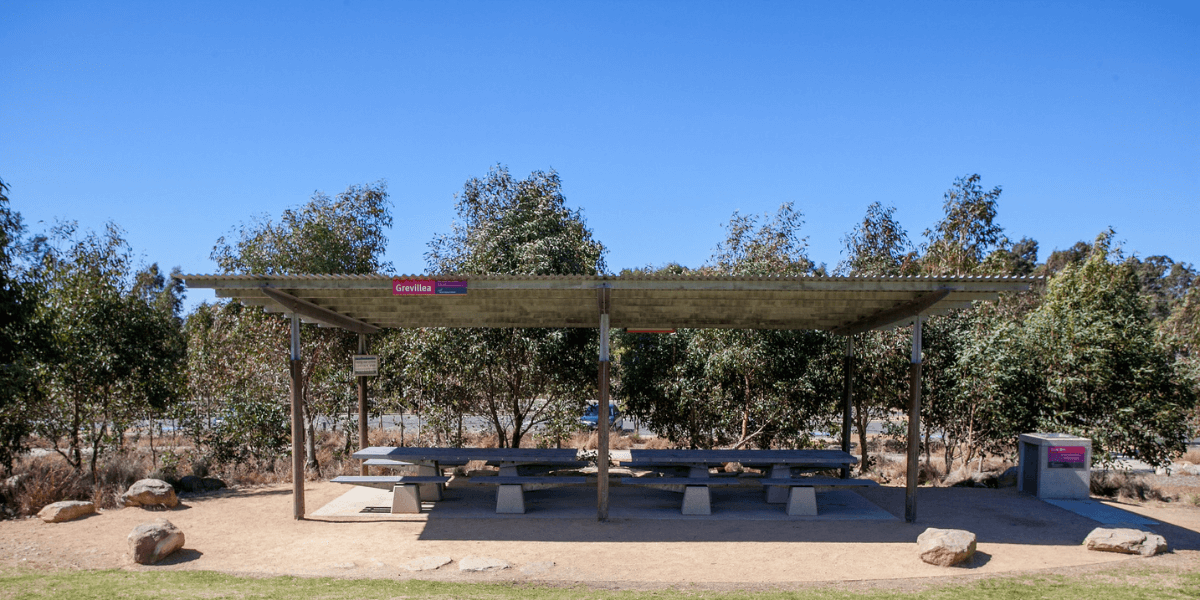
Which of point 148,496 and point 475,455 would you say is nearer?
point 148,496

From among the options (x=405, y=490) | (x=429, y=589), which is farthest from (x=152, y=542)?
(x=429, y=589)

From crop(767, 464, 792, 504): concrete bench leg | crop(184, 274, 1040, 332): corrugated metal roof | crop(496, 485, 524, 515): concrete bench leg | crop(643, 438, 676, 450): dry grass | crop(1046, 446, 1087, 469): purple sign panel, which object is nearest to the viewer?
crop(184, 274, 1040, 332): corrugated metal roof

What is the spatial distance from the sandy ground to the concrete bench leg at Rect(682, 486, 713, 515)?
21 centimetres

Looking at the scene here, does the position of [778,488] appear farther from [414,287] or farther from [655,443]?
[655,443]

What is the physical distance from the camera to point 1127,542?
20.5ft

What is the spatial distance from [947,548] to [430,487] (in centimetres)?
573

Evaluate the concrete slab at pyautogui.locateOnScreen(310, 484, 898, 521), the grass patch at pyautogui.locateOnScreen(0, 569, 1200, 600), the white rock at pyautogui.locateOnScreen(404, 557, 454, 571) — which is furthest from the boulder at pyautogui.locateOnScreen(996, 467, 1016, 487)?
the white rock at pyautogui.locateOnScreen(404, 557, 454, 571)

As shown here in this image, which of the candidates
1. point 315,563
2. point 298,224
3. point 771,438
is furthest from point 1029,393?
point 298,224

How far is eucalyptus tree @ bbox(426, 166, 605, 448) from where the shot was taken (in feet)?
34.7

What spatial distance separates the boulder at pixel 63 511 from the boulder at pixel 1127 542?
10431 mm

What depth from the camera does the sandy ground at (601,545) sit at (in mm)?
5742

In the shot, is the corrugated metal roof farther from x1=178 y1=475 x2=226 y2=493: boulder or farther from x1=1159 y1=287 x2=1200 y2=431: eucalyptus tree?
x1=1159 y1=287 x2=1200 y2=431: eucalyptus tree

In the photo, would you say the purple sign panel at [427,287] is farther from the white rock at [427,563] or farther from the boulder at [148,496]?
the boulder at [148,496]

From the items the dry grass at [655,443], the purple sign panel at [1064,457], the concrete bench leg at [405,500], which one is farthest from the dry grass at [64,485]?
the purple sign panel at [1064,457]
